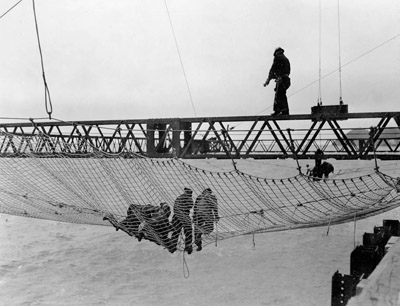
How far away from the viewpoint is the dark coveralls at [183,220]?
8062 millimetres

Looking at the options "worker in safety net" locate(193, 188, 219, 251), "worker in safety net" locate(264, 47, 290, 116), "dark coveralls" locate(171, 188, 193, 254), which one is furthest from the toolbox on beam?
"dark coveralls" locate(171, 188, 193, 254)

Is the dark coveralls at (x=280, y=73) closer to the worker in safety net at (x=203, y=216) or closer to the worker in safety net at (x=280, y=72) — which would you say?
the worker in safety net at (x=280, y=72)

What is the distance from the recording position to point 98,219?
9047mm

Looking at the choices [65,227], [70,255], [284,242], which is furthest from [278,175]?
[70,255]

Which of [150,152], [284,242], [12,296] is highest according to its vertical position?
[150,152]

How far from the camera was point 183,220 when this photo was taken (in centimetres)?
816

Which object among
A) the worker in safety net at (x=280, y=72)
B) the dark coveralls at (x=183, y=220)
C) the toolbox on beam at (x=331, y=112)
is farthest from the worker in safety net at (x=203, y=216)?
the worker in safety net at (x=280, y=72)

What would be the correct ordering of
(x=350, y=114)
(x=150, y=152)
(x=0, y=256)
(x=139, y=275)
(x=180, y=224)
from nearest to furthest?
1. (x=180, y=224)
2. (x=350, y=114)
3. (x=150, y=152)
4. (x=139, y=275)
5. (x=0, y=256)

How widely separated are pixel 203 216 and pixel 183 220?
1.36ft

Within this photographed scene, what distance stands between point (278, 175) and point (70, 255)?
595 inches

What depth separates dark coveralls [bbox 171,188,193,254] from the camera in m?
8.06

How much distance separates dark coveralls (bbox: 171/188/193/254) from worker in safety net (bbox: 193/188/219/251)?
0.16m

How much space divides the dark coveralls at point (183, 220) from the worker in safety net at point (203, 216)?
0.52ft

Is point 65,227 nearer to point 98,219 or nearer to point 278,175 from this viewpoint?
point 98,219
